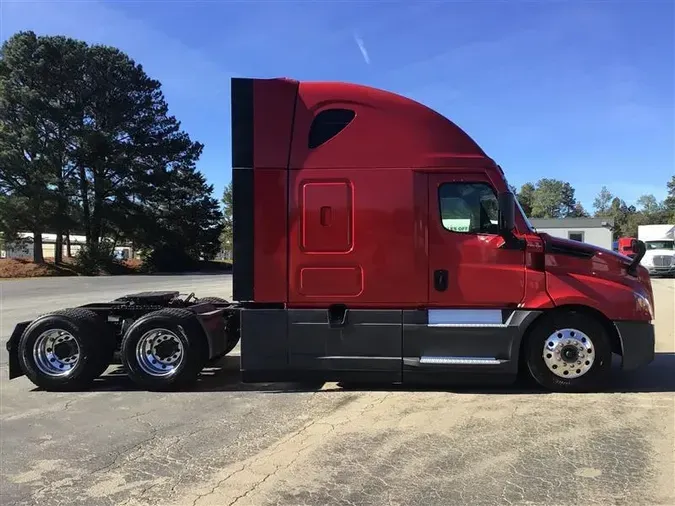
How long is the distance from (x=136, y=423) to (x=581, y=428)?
167 inches

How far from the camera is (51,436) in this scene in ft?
16.7

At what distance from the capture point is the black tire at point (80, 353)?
21.9 feet

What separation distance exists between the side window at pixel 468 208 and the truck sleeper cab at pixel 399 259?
0.04 feet

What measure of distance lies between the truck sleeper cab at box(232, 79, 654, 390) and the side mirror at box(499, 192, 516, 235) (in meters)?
0.08

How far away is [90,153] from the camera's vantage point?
43500 millimetres

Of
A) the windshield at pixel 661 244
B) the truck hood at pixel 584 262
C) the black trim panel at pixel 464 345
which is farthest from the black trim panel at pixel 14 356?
the windshield at pixel 661 244

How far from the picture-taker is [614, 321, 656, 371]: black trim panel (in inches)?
233

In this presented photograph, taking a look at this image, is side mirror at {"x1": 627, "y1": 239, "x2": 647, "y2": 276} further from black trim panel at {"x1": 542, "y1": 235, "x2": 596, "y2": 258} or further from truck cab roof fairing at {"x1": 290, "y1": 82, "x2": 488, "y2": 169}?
truck cab roof fairing at {"x1": 290, "y1": 82, "x2": 488, "y2": 169}

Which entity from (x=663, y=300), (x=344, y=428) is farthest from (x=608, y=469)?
(x=663, y=300)

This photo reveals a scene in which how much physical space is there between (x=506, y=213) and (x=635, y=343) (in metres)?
2.03

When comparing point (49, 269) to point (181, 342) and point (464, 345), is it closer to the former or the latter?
point (181, 342)

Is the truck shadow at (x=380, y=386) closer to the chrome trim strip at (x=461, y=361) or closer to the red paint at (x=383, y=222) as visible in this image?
the chrome trim strip at (x=461, y=361)

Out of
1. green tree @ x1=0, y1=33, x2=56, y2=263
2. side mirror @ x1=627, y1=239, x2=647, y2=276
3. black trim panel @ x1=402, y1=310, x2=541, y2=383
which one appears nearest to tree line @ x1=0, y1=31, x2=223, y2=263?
green tree @ x1=0, y1=33, x2=56, y2=263

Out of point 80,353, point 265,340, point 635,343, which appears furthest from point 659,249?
point 80,353
